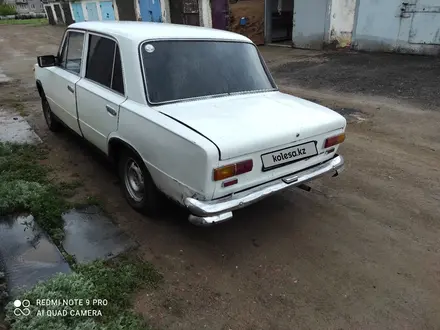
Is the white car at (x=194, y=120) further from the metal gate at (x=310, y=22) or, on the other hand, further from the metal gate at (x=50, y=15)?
the metal gate at (x=50, y=15)

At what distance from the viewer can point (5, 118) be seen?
6996 mm

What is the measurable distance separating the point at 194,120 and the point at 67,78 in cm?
244

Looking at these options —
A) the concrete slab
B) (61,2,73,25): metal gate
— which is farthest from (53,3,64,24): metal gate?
the concrete slab

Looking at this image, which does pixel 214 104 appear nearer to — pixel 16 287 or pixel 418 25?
pixel 16 287

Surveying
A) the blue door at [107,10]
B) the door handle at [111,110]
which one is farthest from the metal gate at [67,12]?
the door handle at [111,110]

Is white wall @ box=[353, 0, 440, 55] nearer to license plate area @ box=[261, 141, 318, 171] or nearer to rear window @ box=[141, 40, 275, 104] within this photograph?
rear window @ box=[141, 40, 275, 104]

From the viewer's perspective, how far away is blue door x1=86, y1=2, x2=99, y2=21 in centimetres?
2624

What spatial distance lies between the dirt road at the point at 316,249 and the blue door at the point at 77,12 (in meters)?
26.9

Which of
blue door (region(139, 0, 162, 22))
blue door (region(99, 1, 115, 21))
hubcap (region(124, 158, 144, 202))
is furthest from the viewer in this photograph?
blue door (region(99, 1, 115, 21))

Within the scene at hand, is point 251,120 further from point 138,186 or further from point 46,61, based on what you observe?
point 46,61

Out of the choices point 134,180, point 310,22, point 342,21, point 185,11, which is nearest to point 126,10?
point 185,11

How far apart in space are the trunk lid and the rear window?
14cm

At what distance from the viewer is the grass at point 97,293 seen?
2.43m

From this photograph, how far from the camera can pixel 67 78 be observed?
14.9ft
